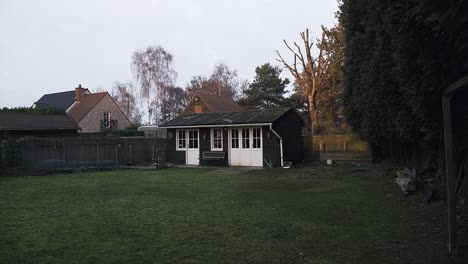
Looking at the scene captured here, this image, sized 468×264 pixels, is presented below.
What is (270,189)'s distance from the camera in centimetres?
1184

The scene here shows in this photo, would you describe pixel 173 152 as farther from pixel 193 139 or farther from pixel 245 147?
pixel 245 147

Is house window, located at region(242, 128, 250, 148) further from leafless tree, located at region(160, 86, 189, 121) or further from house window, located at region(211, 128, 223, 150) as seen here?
leafless tree, located at region(160, 86, 189, 121)

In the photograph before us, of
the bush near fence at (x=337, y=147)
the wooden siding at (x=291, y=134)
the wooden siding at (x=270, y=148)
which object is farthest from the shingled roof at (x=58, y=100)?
the bush near fence at (x=337, y=147)

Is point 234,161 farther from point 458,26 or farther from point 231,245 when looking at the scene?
point 458,26

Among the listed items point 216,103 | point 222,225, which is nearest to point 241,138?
point 222,225

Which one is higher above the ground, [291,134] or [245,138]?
[291,134]

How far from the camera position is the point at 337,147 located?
68.6 feet

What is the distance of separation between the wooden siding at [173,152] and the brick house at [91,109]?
19.2 meters

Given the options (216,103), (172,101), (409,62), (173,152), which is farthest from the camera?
(172,101)

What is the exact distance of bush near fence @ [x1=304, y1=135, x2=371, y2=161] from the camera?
20.0 metres

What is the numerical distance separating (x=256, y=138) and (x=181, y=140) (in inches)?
204

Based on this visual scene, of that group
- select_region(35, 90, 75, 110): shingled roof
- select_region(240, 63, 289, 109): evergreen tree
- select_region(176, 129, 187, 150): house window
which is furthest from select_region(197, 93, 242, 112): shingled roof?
select_region(35, 90, 75, 110): shingled roof

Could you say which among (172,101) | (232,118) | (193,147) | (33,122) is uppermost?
(172,101)

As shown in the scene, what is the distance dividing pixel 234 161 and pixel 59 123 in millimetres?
14709
